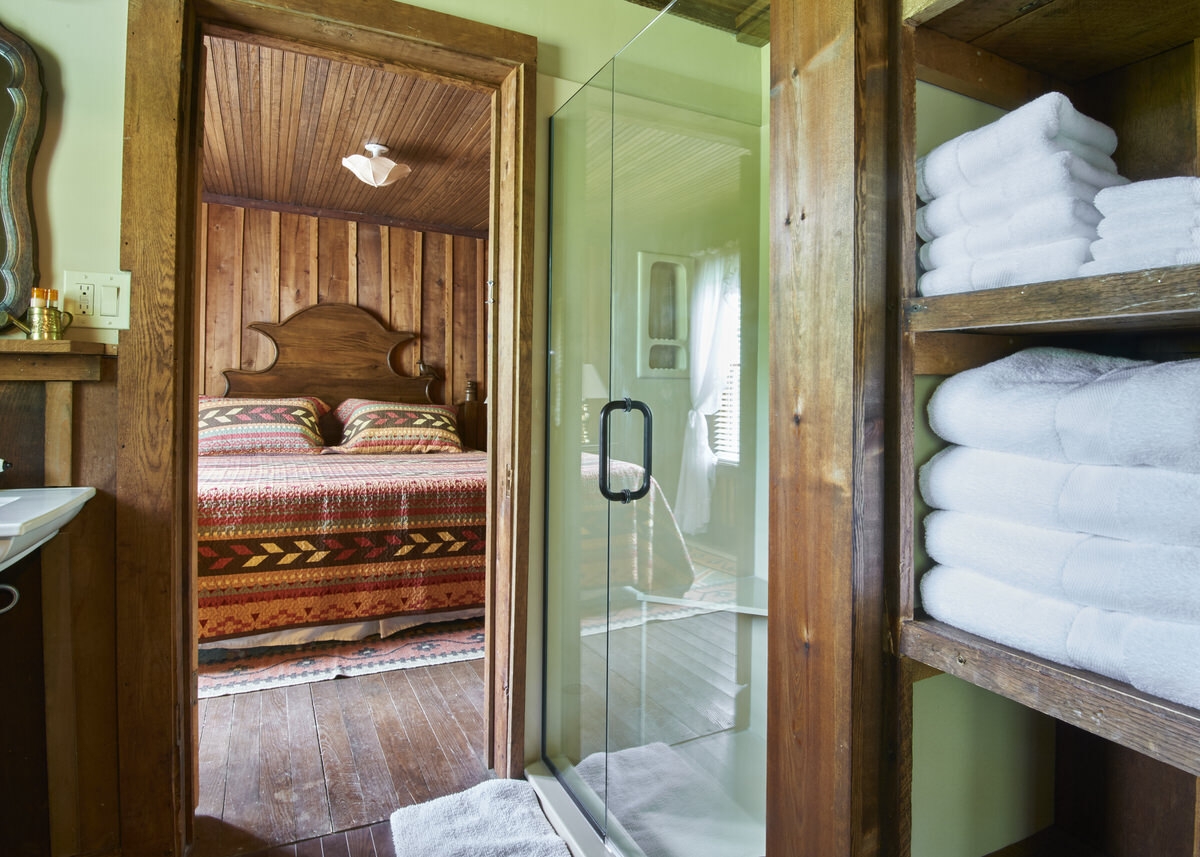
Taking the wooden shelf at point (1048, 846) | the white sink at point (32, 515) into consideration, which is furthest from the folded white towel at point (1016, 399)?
the white sink at point (32, 515)

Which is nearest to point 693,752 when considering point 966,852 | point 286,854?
point 966,852

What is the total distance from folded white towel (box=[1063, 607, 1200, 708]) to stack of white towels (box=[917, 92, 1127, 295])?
30cm

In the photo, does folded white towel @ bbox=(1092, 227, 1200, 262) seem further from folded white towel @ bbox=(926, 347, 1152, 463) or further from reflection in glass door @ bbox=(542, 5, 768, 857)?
reflection in glass door @ bbox=(542, 5, 768, 857)

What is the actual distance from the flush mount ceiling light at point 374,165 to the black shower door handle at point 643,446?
8.76 feet

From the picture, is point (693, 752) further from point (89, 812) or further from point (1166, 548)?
point (89, 812)

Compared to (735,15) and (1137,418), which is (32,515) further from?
(735,15)

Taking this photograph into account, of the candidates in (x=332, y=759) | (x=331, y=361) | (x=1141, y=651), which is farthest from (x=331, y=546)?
(x=1141, y=651)

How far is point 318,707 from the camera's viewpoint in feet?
8.02

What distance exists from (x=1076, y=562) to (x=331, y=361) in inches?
202

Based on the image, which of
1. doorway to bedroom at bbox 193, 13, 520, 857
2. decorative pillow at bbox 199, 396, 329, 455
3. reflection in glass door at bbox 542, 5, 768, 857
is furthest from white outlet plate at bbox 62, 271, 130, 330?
decorative pillow at bbox 199, 396, 329, 455

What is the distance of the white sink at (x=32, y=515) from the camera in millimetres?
1066

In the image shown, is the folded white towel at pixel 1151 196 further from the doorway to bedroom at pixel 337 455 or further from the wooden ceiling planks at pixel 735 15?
the doorway to bedroom at pixel 337 455

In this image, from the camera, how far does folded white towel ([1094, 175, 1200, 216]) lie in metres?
0.54

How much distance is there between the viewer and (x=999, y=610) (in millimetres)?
637
